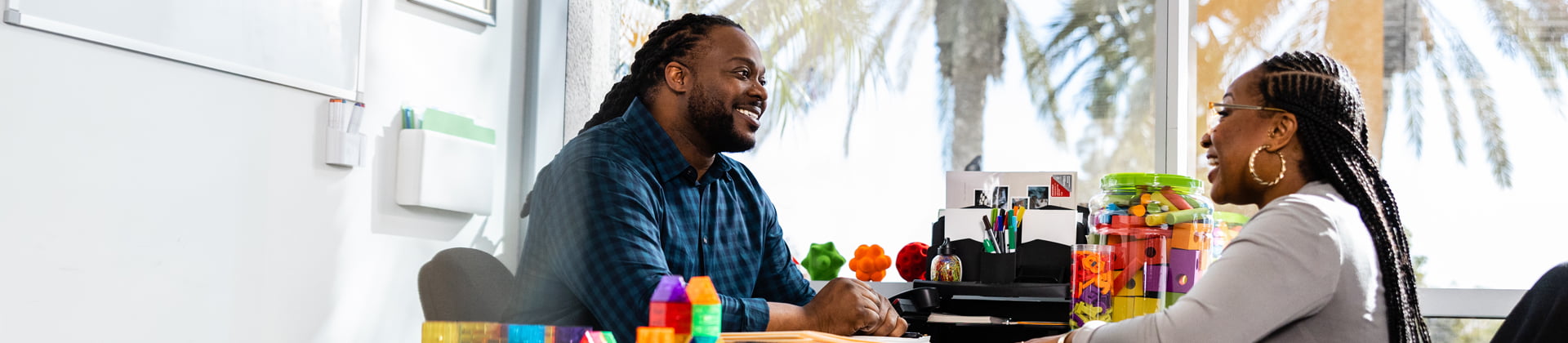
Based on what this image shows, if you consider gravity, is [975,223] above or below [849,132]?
below

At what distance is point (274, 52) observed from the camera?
216 cm

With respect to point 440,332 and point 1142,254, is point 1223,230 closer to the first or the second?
point 1142,254

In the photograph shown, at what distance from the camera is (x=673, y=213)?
75.8 inches

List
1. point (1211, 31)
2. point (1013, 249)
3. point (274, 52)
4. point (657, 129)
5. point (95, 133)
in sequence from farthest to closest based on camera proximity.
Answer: point (1211, 31), point (1013, 249), point (274, 52), point (657, 129), point (95, 133)

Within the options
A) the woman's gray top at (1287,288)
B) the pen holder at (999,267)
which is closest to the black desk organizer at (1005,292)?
the pen holder at (999,267)

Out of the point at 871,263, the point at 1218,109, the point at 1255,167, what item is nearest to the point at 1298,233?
the point at 1255,167

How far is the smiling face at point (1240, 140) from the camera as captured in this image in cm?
162

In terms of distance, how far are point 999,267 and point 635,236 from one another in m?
0.98

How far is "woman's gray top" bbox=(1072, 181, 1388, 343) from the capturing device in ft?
4.56

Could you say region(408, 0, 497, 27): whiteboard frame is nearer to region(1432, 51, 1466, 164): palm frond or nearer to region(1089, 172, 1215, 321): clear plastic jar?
region(1089, 172, 1215, 321): clear plastic jar

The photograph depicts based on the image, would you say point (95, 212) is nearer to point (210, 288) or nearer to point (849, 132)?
point (210, 288)

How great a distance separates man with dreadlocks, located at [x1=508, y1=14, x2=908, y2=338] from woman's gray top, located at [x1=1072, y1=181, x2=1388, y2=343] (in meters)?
0.49

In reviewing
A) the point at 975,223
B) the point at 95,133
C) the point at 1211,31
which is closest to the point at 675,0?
the point at 975,223

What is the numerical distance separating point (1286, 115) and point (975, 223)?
0.99 meters
